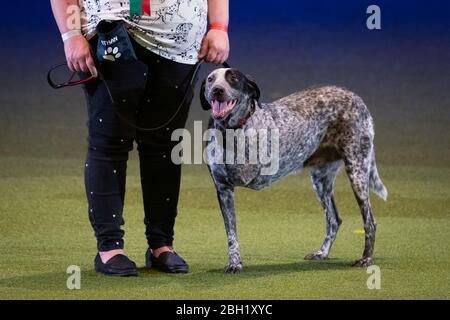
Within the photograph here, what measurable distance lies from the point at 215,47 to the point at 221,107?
0.29m

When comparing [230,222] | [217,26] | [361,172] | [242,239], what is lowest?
[242,239]

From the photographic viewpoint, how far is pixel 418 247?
21.1 feet

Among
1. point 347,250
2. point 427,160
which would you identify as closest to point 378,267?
point 347,250

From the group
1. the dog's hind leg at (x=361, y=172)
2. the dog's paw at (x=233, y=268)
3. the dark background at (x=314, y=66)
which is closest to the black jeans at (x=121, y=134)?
the dog's paw at (x=233, y=268)

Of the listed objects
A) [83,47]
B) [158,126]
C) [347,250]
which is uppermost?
[83,47]

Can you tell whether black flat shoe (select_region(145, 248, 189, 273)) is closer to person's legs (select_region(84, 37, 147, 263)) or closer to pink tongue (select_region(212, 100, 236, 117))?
person's legs (select_region(84, 37, 147, 263))

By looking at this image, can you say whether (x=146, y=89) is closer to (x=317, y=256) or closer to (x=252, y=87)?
(x=252, y=87)

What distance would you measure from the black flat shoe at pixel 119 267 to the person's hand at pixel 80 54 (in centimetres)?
82

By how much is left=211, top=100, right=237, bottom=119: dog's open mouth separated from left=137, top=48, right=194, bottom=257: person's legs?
0.12 meters

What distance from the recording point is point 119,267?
18.1ft

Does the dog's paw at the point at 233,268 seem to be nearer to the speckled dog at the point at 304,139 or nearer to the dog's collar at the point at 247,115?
the speckled dog at the point at 304,139

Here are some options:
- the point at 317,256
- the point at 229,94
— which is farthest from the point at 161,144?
the point at 317,256

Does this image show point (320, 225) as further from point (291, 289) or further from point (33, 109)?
point (33, 109)
